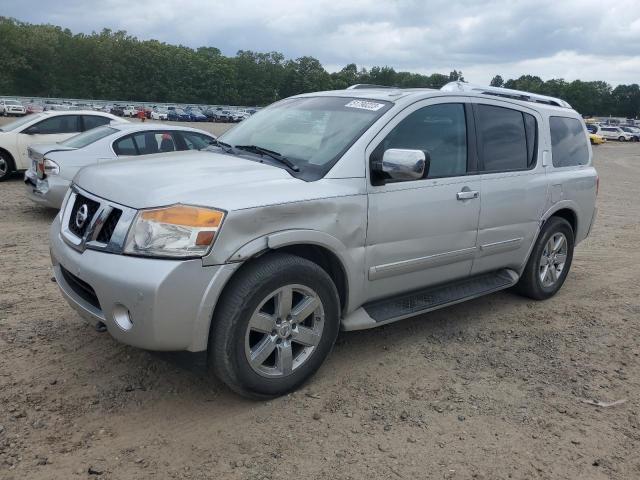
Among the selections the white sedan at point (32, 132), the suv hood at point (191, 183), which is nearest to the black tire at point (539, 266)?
the suv hood at point (191, 183)

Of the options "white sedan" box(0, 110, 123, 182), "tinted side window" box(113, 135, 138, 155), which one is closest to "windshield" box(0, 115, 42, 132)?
"white sedan" box(0, 110, 123, 182)

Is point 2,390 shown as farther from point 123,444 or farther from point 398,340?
point 398,340

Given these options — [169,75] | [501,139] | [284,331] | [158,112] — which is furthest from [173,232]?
[169,75]

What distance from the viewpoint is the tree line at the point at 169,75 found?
97.9 metres

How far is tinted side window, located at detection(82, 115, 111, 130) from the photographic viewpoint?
11734 mm

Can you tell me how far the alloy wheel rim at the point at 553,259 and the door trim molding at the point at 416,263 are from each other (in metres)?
1.38

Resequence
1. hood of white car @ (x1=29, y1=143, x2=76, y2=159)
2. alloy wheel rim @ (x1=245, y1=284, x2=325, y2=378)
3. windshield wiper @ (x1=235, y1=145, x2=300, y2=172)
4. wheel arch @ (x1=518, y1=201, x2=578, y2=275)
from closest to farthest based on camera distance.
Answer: alloy wheel rim @ (x1=245, y1=284, x2=325, y2=378) < windshield wiper @ (x1=235, y1=145, x2=300, y2=172) < wheel arch @ (x1=518, y1=201, x2=578, y2=275) < hood of white car @ (x1=29, y1=143, x2=76, y2=159)

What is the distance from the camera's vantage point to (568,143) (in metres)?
5.73

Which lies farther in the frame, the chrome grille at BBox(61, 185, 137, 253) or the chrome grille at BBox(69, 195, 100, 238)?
the chrome grille at BBox(69, 195, 100, 238)

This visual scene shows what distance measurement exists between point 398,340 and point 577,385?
129 centimetres

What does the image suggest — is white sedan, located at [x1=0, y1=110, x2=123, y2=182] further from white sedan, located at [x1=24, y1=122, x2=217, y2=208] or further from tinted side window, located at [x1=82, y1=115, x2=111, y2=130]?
white sedan, located at [x1=24, y1=122, x2=217, y2=208]

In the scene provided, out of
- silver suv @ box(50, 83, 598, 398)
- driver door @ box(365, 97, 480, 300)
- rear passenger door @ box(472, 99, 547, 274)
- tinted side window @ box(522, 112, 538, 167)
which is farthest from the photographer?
tinted side window @ box(522, 112, 538, 167)

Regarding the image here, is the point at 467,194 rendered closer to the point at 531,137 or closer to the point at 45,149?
the point at 531,137

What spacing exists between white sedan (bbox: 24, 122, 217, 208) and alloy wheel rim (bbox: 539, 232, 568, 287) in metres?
5.16
